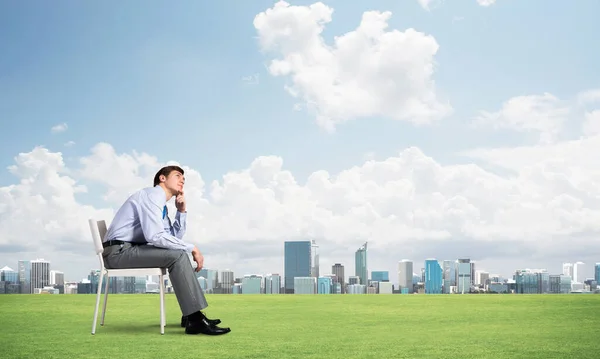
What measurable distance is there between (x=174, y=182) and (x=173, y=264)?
0.88m

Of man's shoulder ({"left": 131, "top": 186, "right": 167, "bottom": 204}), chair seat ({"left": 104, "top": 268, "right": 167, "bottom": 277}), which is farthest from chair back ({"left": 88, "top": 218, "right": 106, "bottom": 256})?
A: man's shoulder ({"left": 131, "top": 186, "right": 167, "bottom": 204})

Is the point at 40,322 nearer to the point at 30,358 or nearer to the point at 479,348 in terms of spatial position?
the point at 30,358

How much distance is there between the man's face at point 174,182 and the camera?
6523mm

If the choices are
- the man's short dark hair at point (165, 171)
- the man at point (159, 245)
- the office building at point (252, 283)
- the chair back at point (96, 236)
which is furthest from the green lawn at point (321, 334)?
the office building at point (252, 283)

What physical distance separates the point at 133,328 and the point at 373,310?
4564mm

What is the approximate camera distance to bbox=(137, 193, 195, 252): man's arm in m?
6.17

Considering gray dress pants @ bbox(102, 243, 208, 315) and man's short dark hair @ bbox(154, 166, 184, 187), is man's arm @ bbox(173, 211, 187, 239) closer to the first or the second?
man's short dark hair @ bbox(154, 166, 184, 187)

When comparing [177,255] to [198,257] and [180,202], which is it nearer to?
[198,257]

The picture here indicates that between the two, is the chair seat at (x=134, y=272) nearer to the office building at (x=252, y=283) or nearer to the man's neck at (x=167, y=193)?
the man's neck at (x=167, y=193)

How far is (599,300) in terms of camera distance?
42.6ft

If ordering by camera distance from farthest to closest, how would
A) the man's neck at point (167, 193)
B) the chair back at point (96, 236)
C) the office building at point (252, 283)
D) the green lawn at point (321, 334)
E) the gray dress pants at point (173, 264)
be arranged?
the office building at point (252, 283) < the man's neck at point (167, 193) < the chair back at point (96, 236) < the gray dress pants at point (173, 264) < the green lawn at point (321, 334)

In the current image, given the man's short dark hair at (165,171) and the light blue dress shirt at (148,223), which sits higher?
the man's short dark hair at (165,171)

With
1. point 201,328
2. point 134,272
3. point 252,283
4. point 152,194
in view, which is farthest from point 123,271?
point 252,283

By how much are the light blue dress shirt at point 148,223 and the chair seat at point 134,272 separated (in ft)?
0.88
